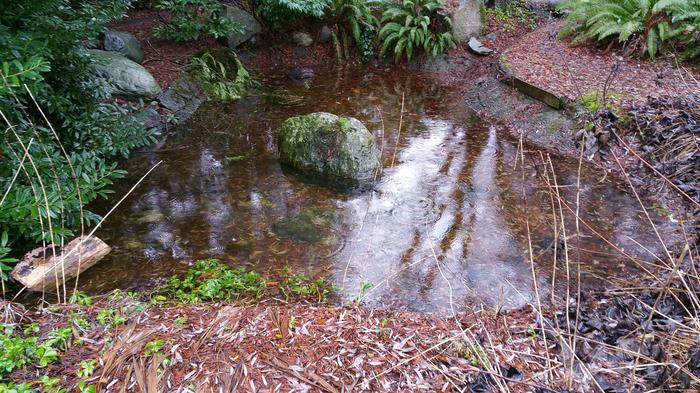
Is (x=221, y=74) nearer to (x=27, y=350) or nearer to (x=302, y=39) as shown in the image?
(x=302, y=39)

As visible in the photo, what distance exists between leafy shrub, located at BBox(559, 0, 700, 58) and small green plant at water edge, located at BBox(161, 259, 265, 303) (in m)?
7.12

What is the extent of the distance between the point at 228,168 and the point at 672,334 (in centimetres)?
455

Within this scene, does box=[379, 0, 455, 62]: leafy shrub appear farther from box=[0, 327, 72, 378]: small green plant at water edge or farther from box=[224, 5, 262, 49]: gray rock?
box=[0, 327, 72, 378]: small green plant at water edge

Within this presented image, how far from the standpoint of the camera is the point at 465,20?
9734 millimetres

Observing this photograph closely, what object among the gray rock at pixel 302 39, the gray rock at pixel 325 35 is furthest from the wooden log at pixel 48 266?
the gray rock at pixel 325 35

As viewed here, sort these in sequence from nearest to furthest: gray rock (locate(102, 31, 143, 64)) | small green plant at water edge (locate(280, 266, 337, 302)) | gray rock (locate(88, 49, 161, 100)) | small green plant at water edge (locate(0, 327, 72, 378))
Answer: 1. small green plant at water edge (locate(0, 327, 72, 378))
2. small green plant at water edge (locate(280, 266, 337, 302))
3. gray rock (locate(88, 49, 161, 100))
4. gray rock (locate(102, 31, 143, 64))

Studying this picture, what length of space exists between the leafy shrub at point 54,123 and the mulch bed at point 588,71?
5577mm

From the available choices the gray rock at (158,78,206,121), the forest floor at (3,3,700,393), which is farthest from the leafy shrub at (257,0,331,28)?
the forest floor at (3,3,700,393)

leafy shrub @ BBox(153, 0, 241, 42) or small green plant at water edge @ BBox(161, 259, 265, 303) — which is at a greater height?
leafy shrub @ BBox(153, 0, 241, 42)

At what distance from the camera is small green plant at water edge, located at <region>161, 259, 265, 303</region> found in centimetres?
312

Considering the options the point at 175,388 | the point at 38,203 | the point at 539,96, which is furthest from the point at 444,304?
the point at 539,96

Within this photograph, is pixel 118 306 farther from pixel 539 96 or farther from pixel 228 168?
pixel 539 96

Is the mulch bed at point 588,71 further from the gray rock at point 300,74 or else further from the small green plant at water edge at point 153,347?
the small green plant at water edge at point 153,347

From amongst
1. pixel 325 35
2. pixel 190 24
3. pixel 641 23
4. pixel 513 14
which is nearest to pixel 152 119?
pixel 190 24
